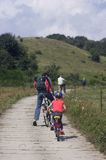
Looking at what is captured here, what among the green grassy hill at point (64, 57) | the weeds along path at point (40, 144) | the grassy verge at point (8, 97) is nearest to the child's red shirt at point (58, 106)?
the weeds along path at point (40, 144)

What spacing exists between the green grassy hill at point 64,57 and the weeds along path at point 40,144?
8206 centimetres

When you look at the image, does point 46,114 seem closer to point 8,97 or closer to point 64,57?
point 8,97

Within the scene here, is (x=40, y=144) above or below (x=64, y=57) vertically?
below

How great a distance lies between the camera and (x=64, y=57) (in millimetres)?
116938

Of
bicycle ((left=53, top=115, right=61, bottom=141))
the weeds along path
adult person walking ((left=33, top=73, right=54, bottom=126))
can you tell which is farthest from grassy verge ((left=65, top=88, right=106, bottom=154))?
adult person walking ((left=33, top=73, right=54, bottom=126))

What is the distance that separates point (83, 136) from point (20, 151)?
10.9 ft

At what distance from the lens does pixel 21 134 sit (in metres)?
17.3

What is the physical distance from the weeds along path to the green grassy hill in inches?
3231

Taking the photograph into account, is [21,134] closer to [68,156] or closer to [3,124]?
[3,124]

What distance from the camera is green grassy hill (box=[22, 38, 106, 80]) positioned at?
107 meters

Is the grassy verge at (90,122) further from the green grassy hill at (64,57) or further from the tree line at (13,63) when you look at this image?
the green grassy hill at (64,57)

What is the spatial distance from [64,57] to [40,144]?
10188 cm

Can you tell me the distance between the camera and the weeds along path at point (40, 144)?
13376 millimetres

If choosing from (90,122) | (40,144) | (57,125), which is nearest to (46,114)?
(90,122)
